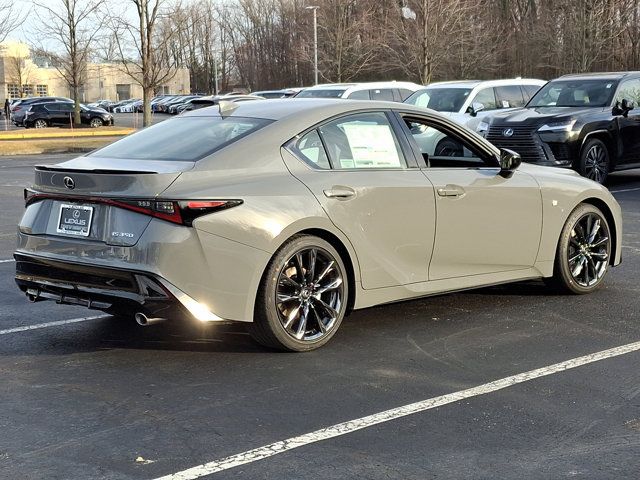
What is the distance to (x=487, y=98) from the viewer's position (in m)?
17.5

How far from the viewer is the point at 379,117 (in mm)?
6160

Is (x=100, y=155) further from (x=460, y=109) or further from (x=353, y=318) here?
(x=460, y=109)

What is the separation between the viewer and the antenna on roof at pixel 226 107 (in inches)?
244

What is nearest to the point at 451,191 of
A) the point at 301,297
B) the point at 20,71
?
the point at 301,297

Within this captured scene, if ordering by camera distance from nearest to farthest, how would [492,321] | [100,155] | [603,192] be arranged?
[100,155] < [492,321] < [603,192]

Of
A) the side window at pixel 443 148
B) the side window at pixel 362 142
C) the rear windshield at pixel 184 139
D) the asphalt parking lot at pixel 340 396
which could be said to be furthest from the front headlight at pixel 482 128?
the rear windshield at pixel 184 139

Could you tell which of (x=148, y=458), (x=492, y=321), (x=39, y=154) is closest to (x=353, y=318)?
(x=492, y=321)

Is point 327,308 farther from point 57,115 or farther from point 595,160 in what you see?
point 57,115

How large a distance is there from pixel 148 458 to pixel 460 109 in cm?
1398

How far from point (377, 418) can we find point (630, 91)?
12.3 meters

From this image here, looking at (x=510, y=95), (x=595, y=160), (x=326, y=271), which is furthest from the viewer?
(x=510, y=95)

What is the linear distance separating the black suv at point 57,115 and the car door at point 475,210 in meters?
42.7

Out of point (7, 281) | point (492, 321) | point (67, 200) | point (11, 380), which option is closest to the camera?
point (11, 380)

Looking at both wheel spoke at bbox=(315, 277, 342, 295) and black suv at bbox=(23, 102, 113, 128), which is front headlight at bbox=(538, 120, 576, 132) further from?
black suv at bbox=(23, 102, 113, 128)
